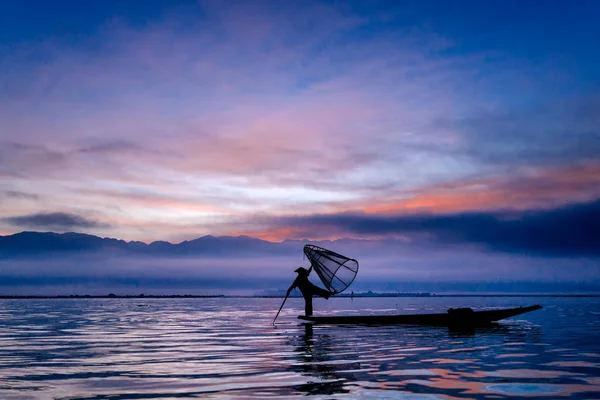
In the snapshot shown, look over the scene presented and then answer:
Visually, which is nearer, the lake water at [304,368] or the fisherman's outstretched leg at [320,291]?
the lake water at [304,368]

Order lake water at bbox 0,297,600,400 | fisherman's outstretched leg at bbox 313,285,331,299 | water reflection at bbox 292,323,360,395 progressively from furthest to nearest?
fisherman's outstretched leg at bbox 313,285,331,299 < water reflection at bbox 292,323,360,395 < lake water at bbox 0,297,600,400

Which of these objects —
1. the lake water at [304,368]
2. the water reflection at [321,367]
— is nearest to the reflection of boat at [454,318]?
the lake water at [304,368]

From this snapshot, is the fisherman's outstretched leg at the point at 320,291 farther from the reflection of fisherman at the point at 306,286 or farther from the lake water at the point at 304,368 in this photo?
the lake water at the point at 304,368

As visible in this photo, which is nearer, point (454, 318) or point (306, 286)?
point (454, 318)

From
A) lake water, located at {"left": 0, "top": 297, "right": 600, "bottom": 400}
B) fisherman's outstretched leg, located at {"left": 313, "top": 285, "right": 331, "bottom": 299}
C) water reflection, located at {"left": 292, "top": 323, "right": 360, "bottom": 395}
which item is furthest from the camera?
fisherman's outstretched leg, located at {"left": 313, "top": 285, "right": 331, "bottom": 299}

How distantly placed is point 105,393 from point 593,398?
15182 millimetres

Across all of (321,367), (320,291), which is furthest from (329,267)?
(321,367)

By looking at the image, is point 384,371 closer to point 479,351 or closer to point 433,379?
point 433,379

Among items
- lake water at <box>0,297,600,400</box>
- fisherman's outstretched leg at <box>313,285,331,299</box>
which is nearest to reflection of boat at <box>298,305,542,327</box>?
fisherman's outstretched leg at <box>313,285,331,299</box>

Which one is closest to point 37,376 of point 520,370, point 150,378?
point 150,378

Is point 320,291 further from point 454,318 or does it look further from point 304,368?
point 304,368

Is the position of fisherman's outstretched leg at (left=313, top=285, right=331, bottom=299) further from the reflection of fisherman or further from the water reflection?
the water reflection

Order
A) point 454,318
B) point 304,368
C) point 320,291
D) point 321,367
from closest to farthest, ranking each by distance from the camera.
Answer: point 304,368, point 321,367, point 454,318, point 320,291

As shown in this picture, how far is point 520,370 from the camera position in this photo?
2273 cm
